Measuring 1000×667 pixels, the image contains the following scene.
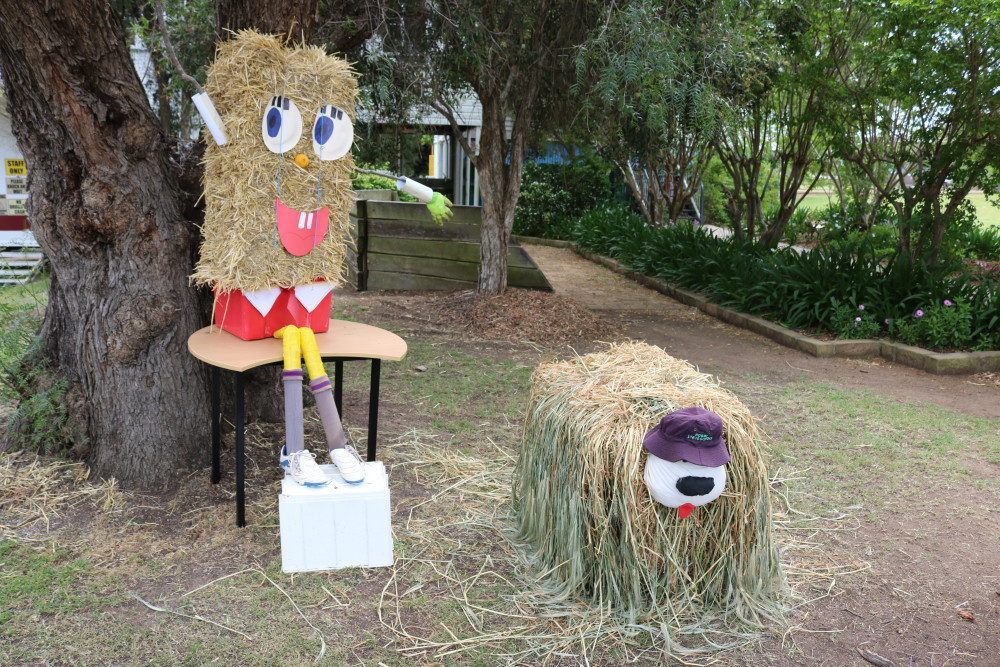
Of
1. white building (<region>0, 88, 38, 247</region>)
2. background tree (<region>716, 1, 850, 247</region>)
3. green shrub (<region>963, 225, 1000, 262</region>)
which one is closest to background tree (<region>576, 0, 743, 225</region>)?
background tree (<region>716, 1, 850, 247</region>)

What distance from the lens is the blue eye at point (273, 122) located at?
3223 millimetres

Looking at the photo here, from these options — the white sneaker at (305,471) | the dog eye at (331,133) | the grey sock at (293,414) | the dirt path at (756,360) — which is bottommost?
the dirt path at (756,360)

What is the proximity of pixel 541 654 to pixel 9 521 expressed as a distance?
2.35 meters

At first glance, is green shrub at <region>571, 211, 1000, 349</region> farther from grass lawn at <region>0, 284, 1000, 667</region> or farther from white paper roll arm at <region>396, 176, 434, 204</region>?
white paper roll arm at <region>396, 176, 434, 204</region>

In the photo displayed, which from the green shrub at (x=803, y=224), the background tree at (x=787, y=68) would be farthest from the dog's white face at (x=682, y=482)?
the green shrub at (x=803, y=224)

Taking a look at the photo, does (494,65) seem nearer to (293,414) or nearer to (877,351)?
(877,351)

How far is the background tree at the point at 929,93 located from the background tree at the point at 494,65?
3.01m

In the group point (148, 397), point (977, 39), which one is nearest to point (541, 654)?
point (148, 397)

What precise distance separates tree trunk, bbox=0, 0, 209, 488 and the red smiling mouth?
0.66m

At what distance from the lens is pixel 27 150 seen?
11.3ft

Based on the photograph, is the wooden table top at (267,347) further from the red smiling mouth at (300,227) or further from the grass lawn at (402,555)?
the grass lawn at (402,555)

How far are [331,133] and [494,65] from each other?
388cm

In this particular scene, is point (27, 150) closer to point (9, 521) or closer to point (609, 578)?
point (9, 521)

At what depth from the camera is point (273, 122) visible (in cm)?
323
